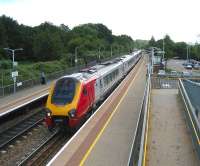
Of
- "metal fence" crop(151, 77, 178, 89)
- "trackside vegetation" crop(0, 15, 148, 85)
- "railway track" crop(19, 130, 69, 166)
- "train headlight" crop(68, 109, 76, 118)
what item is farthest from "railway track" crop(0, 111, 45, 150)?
"trackside vegetation" crop(0, 15, 148, 85)

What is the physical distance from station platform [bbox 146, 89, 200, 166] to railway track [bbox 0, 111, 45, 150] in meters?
7.27

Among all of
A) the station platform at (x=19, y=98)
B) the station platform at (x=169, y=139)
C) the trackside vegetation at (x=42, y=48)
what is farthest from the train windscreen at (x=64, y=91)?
the trackside vegetation at (x=42, y=48)

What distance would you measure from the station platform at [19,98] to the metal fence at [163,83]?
12981 millimetres

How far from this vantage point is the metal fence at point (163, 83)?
144ft

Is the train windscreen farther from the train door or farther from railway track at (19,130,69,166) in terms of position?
the train door

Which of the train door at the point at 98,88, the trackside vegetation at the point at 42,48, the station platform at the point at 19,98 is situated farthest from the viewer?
the trackside vegetation at the point at 42,48

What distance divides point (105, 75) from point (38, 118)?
26.6ft

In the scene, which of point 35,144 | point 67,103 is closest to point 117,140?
point 67,103

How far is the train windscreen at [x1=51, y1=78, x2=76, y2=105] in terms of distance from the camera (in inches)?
840

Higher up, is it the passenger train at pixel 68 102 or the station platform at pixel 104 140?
the passenger train at pixel 68 102

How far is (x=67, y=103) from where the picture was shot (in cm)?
2108

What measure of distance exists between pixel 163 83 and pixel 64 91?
2472 centimetres

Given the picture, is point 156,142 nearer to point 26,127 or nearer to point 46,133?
point 46,133

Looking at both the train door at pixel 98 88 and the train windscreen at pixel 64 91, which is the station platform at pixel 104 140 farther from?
the train windscreen at pixel 64 91
